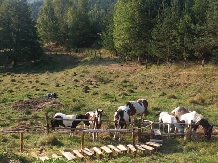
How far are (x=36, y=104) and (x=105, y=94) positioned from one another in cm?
685

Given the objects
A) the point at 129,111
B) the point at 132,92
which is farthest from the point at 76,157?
the point at 132,92

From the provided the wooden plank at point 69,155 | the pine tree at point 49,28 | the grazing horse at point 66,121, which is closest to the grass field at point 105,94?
the grazing horse at point 66,121

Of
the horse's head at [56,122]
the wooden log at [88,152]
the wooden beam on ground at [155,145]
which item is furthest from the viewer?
the horse's head at [56,122]

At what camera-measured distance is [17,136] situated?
54.6ft

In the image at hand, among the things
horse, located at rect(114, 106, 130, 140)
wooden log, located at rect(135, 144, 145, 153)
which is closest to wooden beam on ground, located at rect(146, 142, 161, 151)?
wooden log, located at rect(135, 144, 145, 153)

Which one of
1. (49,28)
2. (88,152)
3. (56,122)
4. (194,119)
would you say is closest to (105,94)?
(56,122)

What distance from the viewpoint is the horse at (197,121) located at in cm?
1622

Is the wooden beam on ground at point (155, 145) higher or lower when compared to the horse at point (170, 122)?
lower

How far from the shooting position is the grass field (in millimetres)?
14680

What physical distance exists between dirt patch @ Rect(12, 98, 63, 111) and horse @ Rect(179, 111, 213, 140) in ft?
32.1

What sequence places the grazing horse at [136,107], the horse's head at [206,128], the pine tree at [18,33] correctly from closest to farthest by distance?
the horse's head at [206,128], the grazing horse at [136,107], the pine tree at [18,33]

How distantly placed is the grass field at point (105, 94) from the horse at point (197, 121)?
0.50m

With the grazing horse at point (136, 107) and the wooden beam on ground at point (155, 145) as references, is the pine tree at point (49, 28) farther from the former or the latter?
the wooden beam on ground at point (155, 145)

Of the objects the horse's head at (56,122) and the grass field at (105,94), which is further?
the horse's head at (56,122)
